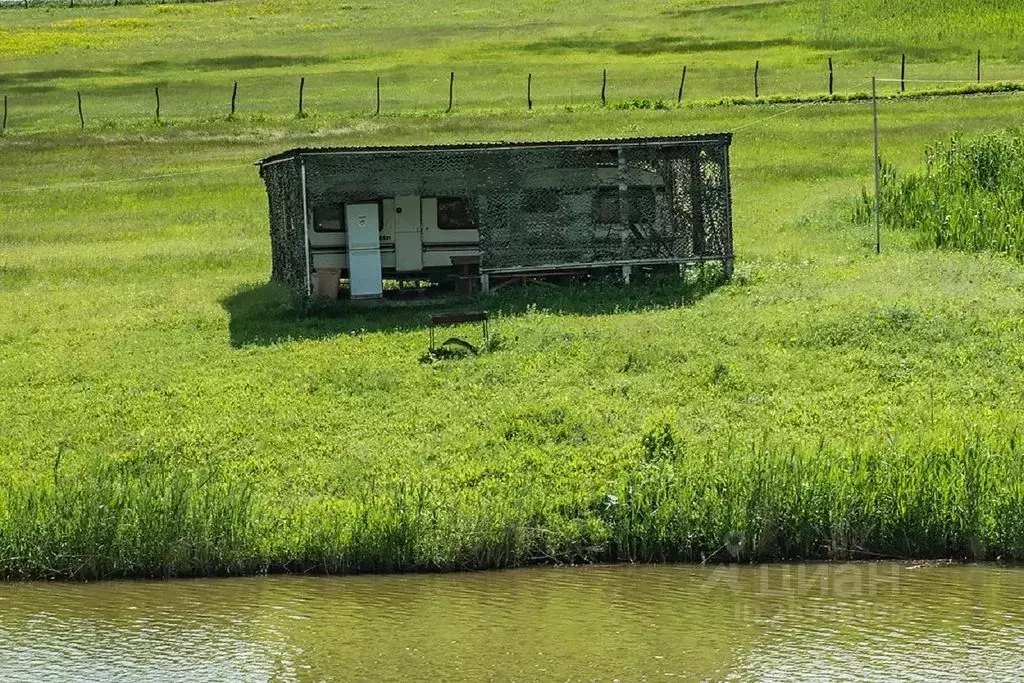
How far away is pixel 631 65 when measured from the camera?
6253 centimetres

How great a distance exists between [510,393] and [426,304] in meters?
7.58

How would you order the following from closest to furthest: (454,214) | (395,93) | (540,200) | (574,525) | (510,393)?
1. (574,525)
2. (510,393)
3. (540,200)
4. (454,214)
5. (395,93)

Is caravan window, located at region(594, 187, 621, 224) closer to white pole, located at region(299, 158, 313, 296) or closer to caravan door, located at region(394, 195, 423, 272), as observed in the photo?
caravan door, located at region(394, 195, 423, 272)

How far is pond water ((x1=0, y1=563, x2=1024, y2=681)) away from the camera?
41.5 ft

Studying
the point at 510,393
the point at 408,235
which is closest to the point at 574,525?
the point at 510,393

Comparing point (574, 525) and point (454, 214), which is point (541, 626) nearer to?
point (574, 525)

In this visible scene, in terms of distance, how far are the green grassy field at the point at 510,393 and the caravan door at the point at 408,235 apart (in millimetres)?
2763

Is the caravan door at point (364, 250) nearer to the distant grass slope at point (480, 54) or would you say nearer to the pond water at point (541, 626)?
the pond water at point (541, 626)

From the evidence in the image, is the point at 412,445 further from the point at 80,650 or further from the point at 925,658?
the point at 925,658

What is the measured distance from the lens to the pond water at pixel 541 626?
12.6 m

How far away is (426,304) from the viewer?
28125 mm

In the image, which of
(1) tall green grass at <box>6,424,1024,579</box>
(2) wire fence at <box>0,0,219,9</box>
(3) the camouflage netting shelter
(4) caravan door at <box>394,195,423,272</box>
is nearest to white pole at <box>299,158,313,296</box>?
(3) the camouflage netting shelter

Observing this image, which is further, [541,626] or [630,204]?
[630,204]

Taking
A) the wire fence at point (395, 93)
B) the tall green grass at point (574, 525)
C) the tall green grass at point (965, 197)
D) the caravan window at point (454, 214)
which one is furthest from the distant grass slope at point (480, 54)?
the tall green grass at point (574, 525)
